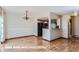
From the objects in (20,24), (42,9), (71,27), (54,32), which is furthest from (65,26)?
(20,24)

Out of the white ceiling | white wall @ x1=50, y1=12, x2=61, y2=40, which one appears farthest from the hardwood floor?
the white ceiling

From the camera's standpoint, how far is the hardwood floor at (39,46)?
132 cm

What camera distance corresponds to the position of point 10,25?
1395 millimetres

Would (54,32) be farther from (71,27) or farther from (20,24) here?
(20,24)

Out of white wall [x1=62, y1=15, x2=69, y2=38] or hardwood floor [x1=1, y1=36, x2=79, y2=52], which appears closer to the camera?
hardwood floor [x1=1, y1=36, x2=79, y2=52]

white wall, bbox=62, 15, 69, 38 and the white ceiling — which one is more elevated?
the white ceiling

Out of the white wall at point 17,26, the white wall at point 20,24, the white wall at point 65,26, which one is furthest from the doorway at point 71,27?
the white wall at point 17,26

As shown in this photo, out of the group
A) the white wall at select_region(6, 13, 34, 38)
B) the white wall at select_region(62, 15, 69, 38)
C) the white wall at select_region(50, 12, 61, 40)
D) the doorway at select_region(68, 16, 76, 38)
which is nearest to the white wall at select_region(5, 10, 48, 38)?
the white wall at select_region(6, 13, 34, 38)

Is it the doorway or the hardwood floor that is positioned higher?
the doorway

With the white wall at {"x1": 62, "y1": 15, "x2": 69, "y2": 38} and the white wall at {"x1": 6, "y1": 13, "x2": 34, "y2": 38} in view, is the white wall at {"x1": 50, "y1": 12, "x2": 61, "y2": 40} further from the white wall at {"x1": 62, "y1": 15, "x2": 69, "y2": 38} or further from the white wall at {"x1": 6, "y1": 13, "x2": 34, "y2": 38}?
the white wall at {"x1": 6, "y1": 13, "x2": 34, "y2": 38}

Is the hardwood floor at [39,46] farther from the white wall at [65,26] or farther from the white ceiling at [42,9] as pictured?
the white ceiling at [42,9]

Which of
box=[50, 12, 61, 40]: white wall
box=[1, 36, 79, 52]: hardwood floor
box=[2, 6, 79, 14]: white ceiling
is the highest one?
box=[2, 6, 79, 14]: white ceiling

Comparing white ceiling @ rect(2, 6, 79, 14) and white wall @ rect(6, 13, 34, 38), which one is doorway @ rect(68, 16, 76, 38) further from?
white wall @ rect(6, 13, 34, 38)

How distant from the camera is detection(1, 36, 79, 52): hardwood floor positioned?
1.32 metres
